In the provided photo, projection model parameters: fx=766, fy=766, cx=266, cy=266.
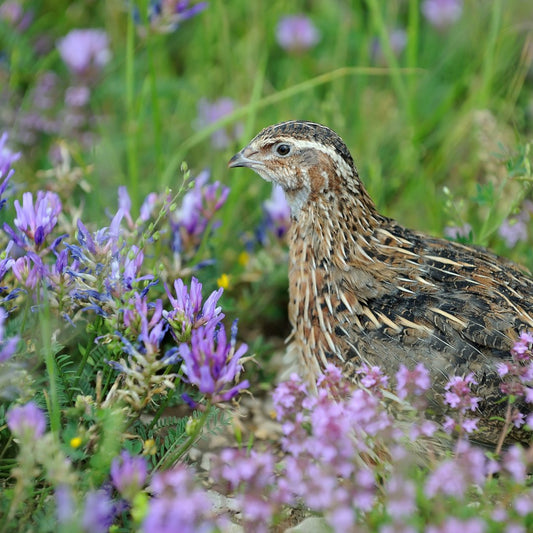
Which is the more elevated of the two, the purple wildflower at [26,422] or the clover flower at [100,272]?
the clover flower at [100,272]

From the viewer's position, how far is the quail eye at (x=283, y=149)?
12.2 ft

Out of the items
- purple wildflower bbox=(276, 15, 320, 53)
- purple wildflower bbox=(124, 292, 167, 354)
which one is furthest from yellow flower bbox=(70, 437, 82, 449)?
purple wildflower bbox=(276, 15, 320, 53)

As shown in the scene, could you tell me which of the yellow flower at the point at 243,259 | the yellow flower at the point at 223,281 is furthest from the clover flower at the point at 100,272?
the yellow flower at the point at 243,259

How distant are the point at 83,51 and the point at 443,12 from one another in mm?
3172

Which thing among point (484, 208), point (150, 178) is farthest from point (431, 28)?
point (150, 178)

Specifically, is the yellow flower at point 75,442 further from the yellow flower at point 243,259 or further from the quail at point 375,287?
the yellow flower at point 243,259

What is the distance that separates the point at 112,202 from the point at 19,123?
38.0 inches

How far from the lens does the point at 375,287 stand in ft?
11.4

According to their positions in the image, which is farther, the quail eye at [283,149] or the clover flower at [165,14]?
the clover flower at [165,14]

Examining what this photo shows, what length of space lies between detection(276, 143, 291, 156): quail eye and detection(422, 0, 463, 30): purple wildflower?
3.64m

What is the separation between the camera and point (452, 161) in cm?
587

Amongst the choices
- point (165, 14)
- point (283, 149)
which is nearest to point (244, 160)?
point (283, 149)

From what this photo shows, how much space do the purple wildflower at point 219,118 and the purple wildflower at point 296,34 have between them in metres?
0.76

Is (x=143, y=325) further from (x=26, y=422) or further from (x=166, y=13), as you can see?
(x=166, y=13)
